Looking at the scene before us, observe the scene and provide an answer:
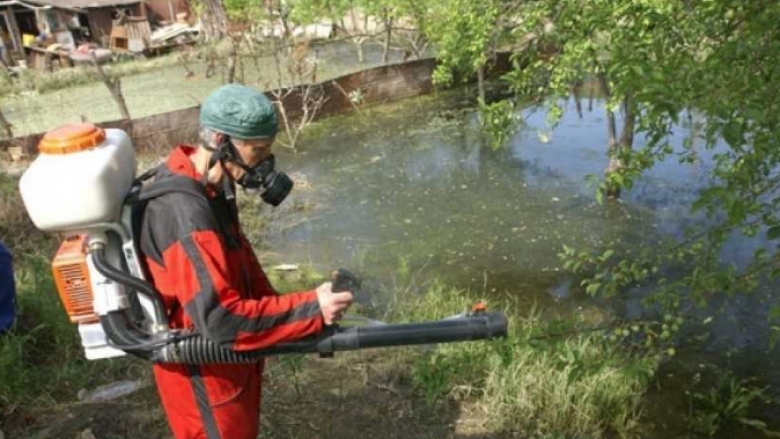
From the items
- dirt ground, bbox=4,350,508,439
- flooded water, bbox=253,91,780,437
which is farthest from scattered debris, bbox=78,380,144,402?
flooded water, bbox=253,91,780,437

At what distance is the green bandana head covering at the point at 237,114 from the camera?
1.83m

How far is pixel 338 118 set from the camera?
35.8ft

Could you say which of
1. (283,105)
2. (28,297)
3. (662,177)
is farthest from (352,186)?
(28,297)

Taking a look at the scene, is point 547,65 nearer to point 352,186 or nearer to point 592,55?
point 592,55

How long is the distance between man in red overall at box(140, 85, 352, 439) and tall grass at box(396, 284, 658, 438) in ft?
5.48

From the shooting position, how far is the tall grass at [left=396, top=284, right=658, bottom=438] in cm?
343

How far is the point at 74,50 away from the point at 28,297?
51.6 ft

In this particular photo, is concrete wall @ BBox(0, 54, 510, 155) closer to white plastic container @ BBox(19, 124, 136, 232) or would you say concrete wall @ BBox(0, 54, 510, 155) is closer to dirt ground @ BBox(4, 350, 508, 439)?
dirt ground @ BBox(4, 350, 508, 439)

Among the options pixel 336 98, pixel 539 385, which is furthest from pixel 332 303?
pixel 336 98

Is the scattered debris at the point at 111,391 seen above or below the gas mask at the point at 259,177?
below

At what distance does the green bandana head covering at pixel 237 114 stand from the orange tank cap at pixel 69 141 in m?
0.31

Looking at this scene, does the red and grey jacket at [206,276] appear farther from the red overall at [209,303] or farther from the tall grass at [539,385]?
the tall grass at [539,385]

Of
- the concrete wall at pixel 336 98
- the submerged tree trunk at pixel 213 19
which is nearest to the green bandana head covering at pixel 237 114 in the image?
the concrete wall at pixel 336 98

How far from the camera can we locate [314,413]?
346cm
